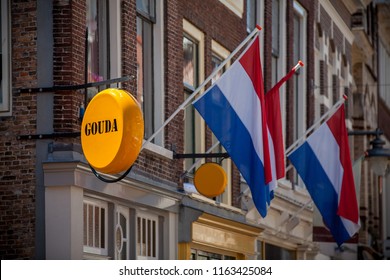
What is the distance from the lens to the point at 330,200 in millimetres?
25391

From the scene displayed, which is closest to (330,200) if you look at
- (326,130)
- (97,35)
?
(326,130)

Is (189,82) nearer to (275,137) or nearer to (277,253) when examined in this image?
(275,137)

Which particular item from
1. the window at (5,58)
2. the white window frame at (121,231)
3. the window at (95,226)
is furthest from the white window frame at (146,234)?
the window at (5,58)

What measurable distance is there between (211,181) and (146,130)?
120 cm

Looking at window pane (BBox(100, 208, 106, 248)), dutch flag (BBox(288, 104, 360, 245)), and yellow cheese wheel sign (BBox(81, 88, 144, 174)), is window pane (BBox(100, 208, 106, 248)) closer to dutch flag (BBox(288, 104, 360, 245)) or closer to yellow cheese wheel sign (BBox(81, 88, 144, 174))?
yellow cheese wheel sign (BBox(81, 88, 144, 174))

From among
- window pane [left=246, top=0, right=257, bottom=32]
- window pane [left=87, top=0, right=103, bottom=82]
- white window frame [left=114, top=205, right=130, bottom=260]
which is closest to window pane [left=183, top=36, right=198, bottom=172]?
white window frame [left=114, top=205, right=130, bottom=260]

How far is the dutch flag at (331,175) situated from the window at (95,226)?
6.32m

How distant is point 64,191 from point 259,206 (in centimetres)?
299

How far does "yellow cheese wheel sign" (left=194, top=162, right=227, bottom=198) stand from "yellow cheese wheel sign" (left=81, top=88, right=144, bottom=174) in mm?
5017

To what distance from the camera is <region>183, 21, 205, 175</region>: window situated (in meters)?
23.8

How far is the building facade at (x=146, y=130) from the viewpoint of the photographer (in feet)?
59.6

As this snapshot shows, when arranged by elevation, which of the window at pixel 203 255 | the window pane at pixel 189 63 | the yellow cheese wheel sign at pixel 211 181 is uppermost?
the window pane at pixel 189 63

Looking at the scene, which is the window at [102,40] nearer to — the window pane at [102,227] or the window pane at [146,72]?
the window pane at [146,72]
